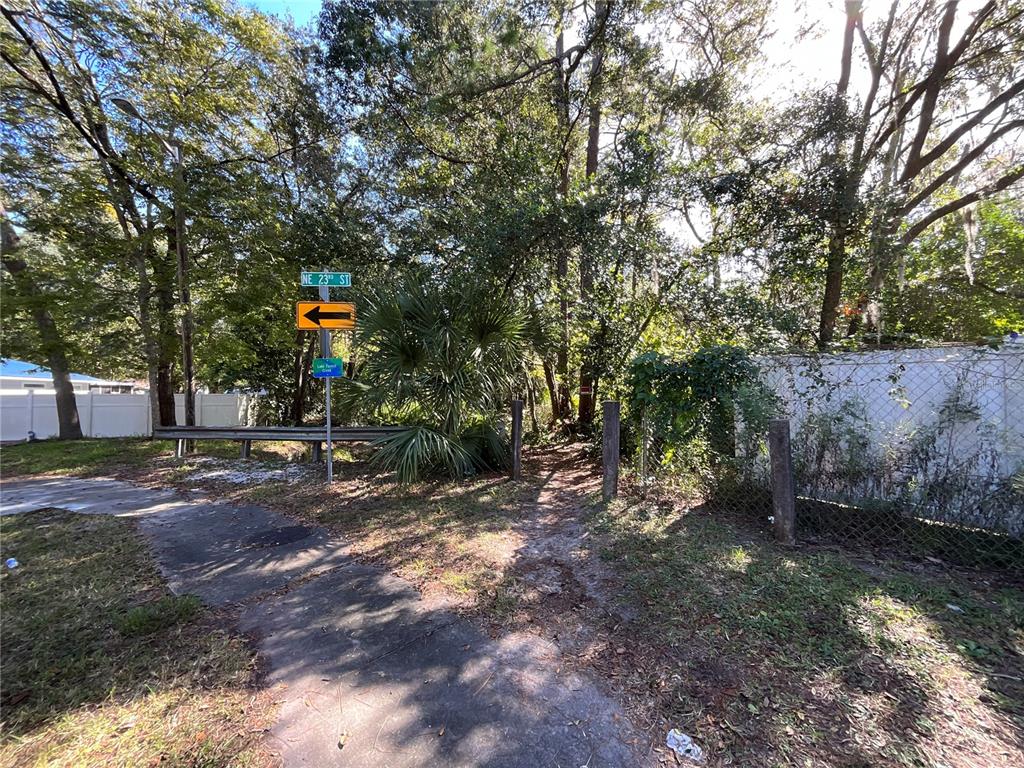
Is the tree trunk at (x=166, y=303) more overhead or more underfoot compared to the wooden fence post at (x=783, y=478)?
more overhead

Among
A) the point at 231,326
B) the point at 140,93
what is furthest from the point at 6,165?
the point at 231,326

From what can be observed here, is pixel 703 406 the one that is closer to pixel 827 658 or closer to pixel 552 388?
pixel 827 658

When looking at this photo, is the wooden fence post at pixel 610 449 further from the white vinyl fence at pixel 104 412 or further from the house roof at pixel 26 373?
the house roof at pixel 26 373

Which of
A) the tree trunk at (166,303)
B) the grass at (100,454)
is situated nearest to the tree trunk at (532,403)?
the grass at (100,454)

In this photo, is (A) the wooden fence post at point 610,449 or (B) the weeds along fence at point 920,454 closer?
(B) the weeds along fence at point 920,454

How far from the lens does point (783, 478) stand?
11.6 ft

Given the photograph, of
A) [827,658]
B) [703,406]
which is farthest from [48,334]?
[827,658]

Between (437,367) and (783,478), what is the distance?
417 cm

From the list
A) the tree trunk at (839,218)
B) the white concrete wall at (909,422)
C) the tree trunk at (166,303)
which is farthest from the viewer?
the tree trunk at (166,303)

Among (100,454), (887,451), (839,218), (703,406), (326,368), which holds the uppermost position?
(839,218)

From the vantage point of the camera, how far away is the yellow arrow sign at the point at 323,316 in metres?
5.82

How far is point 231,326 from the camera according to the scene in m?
Result: 10.5

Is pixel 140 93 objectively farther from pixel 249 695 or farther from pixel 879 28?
pixel 879 28

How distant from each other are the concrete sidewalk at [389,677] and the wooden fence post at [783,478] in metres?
2.31
